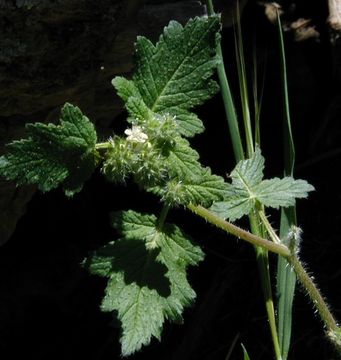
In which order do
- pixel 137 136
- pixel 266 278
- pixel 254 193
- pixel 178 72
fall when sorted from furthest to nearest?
pixel 266 278
pixel 254 193
pixel 178 72
pixel 137 136

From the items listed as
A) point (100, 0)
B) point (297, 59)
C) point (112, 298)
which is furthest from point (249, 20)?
point (112, 298)

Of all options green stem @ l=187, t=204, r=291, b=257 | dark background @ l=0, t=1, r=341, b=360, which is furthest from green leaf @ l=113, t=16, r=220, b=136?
dark background @ l=0, t=1, r=341, b=360

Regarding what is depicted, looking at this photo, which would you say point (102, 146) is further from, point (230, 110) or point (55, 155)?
point (230, 110)

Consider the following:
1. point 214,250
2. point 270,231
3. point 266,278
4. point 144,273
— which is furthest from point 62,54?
point 214,250

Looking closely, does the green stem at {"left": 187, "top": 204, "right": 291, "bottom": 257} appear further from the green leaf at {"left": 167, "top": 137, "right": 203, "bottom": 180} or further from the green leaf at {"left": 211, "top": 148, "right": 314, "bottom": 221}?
the green leaf at {"left": 167, "top": 137, "right": 203, "bottom": 180}

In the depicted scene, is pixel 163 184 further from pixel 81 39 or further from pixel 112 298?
pixel 81 39

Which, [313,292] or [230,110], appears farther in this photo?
[230,110]
